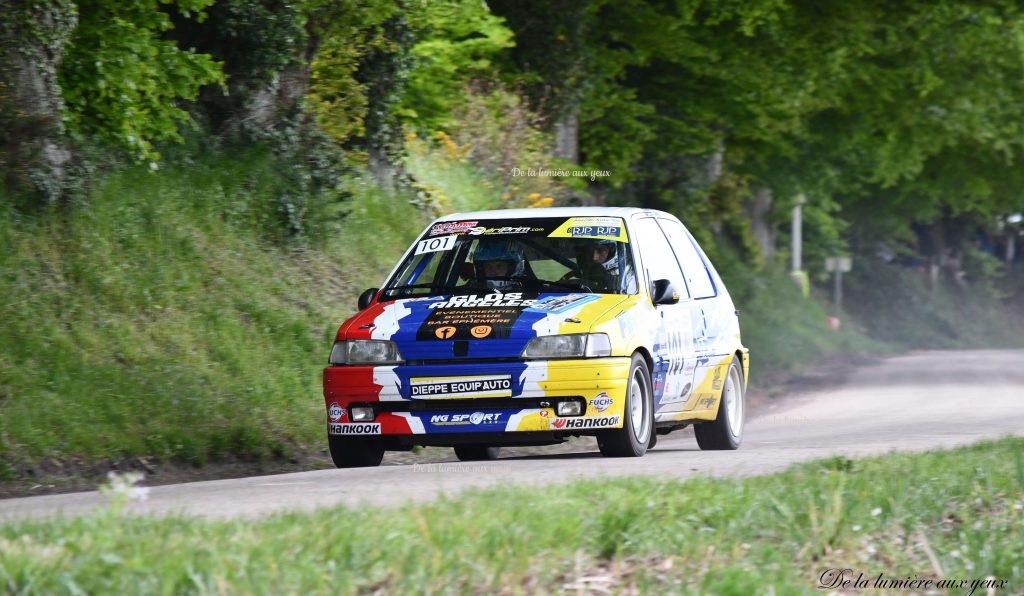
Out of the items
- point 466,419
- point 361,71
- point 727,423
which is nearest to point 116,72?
point 466,419

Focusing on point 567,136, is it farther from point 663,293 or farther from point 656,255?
point 663,293

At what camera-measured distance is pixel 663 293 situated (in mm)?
11102

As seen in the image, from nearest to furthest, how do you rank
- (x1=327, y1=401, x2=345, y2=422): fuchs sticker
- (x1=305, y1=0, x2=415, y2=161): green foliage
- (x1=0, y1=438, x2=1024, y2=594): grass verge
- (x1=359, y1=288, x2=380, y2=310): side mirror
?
(x1=0, y1=438, x2=1024, y2=594): grass verge
(x1=327, y1=401, x2=345, y2=422): fuchs sticker
(x1=359, y1=288, x2=380, y2=310): side mirror
(x1=305, y1=0, x2=415, y2=161): green foliage

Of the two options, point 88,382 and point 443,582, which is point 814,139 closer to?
point 88,382

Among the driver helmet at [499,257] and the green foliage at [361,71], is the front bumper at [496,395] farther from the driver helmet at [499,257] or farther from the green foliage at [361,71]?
the green foliage at [361,71]

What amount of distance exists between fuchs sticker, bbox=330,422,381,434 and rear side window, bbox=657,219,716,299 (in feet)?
10.0

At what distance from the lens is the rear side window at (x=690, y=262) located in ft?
40.8

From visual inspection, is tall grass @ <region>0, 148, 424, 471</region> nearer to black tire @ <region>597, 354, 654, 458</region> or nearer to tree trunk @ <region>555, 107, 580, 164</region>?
black tire @ <region>597, 354, 654, 458</region>

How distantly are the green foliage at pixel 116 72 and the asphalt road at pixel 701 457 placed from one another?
3714 millimetres

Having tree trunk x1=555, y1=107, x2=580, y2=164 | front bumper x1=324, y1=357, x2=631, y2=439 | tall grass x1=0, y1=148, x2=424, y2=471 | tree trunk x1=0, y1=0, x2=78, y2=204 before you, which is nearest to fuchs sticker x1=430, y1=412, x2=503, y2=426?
front bumper x1=324, y1=357, x2=631, y2=439

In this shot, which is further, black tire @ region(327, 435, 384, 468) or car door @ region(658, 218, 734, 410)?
car door @ region(658, 218, 734, 410)

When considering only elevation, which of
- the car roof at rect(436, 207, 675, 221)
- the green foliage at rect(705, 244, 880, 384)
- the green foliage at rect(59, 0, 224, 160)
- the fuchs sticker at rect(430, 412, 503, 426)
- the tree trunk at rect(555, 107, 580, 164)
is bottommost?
the green foliage at rect(705, 244, 880, 384)

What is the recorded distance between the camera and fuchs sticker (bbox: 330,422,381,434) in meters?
10.4

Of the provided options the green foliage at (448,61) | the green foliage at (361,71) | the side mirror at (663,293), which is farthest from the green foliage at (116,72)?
the green foliage at (448,61)
